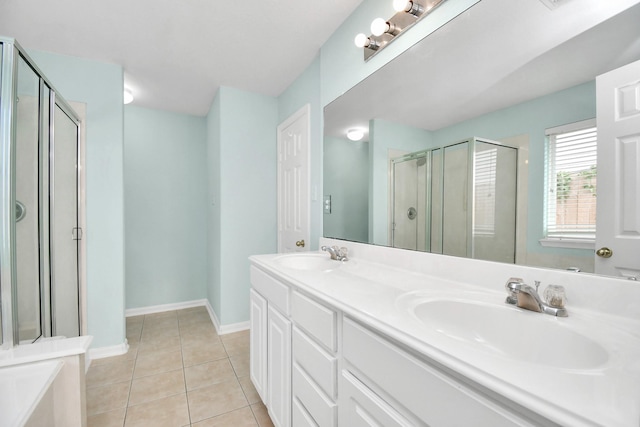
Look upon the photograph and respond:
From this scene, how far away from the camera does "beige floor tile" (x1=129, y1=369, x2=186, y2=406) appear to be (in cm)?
179

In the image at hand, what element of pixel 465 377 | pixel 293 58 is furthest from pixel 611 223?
pixel 293 58

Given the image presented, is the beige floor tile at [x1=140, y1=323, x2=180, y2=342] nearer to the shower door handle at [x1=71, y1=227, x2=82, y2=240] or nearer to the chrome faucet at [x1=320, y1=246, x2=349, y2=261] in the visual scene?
the shower door handle at [x1=71, y1=227, x2=82, y2=240]

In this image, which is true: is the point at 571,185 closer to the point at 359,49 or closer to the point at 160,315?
the point at 359,49

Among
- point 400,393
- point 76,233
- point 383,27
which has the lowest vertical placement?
point 400,393

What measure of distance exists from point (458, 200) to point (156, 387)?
2195mm

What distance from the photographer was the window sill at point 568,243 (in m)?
0.80

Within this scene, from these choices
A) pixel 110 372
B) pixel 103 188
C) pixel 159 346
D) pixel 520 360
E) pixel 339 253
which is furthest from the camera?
pixel 159 346

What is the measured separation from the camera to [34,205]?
4.45 ft

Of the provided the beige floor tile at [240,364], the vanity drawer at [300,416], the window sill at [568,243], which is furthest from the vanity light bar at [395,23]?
the beige floor tile at [240,364]

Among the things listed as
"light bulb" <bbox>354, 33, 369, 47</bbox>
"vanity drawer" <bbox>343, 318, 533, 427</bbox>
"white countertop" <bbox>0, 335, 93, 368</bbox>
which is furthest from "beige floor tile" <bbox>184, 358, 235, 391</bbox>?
"light bulb" <bbox>354, 33, 369, 47</bbox>

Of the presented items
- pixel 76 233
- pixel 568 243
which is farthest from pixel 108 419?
pixel 568 243

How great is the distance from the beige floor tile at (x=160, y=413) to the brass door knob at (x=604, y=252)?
201 centimetres

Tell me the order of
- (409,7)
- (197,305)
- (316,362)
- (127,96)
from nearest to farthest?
(316,362) → (409,7) → (127,96) → (197,305)

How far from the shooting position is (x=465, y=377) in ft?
1.71
